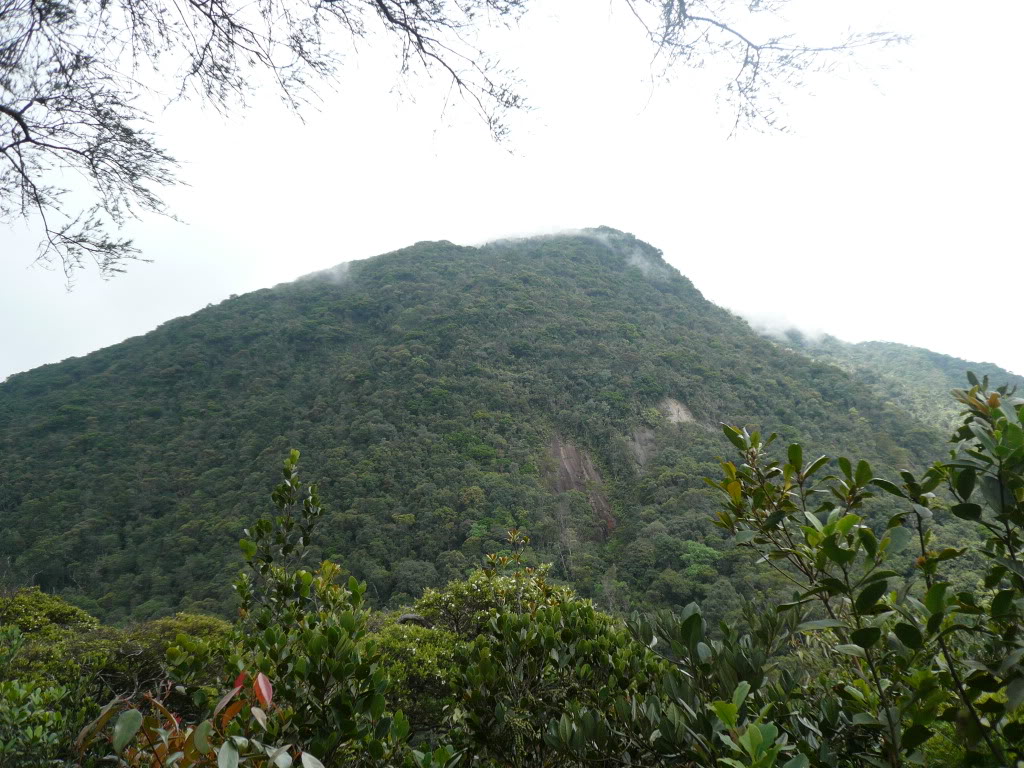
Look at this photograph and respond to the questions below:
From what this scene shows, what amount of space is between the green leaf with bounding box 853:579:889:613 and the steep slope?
1480 inches

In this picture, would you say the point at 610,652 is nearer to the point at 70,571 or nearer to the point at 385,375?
the point at 70,571

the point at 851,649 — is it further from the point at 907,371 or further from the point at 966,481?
the point at 907,371

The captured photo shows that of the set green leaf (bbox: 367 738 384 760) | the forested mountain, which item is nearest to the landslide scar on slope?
the forested mountain

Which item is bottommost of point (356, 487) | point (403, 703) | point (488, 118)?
point (356, 487)

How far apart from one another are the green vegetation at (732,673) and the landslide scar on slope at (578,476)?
24632 mm

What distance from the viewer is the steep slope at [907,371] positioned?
38409mm

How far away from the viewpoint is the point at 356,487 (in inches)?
968

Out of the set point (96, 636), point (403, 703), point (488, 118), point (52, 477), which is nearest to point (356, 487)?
point (52, 477)

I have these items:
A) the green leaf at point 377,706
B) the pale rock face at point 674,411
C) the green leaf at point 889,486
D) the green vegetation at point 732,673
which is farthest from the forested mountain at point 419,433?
the green leaf at point 377,706

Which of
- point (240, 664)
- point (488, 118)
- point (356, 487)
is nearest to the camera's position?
point (240, 664)

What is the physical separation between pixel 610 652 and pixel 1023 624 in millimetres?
1131

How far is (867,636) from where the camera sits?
812 mm

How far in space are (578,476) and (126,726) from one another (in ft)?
94.5

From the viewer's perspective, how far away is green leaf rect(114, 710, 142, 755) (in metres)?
0.67
